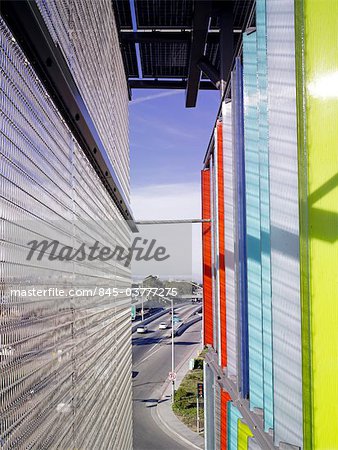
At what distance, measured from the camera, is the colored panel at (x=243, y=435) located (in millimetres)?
4062

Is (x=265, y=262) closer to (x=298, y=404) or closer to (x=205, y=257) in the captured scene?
(x=298, y=404)

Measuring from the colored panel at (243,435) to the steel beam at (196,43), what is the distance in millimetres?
4871

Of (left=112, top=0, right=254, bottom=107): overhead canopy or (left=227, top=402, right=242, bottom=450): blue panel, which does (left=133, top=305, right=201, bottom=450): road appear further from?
(left=112, top=0, right=254, bottom=107): overhead canopy

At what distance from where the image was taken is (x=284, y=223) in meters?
2.78

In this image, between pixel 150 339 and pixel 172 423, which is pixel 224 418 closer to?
pixel 172 423

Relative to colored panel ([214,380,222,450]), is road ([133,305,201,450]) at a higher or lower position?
lower

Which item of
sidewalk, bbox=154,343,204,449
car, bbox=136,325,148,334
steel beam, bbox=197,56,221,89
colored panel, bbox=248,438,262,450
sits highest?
steel beam, bbox=197,56,221,89

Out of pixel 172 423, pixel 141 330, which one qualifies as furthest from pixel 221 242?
pixel 141 330

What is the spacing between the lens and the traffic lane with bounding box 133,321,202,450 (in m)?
13.5

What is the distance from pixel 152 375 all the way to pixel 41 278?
21.1 m

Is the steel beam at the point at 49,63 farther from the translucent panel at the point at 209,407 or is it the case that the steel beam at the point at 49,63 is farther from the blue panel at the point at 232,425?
the translucent panel at the point at 209,407

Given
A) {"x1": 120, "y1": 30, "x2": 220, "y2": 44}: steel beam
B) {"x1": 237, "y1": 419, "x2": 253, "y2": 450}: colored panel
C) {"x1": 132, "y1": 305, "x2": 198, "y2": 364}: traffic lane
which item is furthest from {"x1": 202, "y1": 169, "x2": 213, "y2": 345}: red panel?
{"x1": 132, "y1": 305, "x2": 198, "y2": 364}: traffic lane

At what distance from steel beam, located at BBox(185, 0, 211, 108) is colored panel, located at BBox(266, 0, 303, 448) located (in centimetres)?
385

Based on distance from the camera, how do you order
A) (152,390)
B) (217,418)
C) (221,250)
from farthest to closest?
(152,390) → (217,418) → (221,250)
